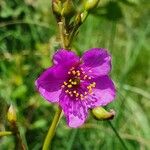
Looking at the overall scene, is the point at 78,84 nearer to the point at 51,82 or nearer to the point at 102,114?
the point at 51,82

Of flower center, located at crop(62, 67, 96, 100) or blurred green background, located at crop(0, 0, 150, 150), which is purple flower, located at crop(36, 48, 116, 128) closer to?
flower center, located at crop(62, 67, 96, 100)

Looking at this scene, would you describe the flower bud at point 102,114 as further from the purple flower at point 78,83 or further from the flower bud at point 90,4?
the flower bud at point 90,4

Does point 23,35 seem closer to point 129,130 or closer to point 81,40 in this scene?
point 81,40

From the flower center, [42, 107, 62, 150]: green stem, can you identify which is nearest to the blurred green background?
the flower center

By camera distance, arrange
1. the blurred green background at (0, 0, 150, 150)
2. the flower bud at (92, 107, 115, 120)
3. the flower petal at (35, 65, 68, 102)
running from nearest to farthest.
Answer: the flower bud at (92, 107, 115, 120) < the flower petal at (35, 65, 68, 102) < the blurred green background at (0, 0, 150, 150)

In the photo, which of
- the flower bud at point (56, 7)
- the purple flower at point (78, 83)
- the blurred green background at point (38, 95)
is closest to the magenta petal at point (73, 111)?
the purple flower at point (78, 83)

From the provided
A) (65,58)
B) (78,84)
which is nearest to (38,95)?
(78,84)
